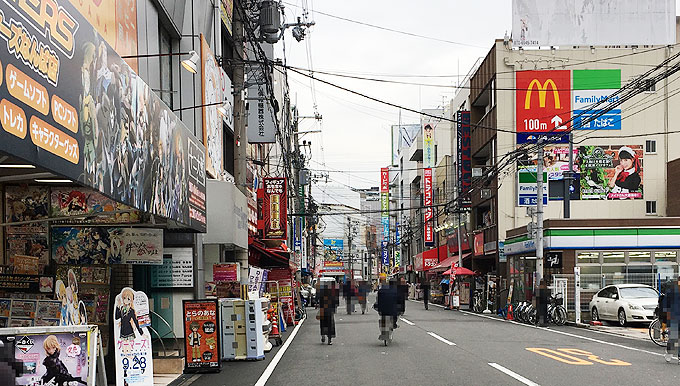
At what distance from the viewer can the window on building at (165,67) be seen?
19006mm

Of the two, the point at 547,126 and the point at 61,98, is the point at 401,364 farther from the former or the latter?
the point at 547,126

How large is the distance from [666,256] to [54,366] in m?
32.5

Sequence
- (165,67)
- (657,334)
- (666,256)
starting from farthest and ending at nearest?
(666,256) < (657,334) < (165,67)

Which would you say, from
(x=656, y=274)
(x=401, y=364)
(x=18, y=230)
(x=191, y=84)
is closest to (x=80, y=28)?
(x=18, y=230)

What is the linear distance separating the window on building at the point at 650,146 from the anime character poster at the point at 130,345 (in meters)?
38.5

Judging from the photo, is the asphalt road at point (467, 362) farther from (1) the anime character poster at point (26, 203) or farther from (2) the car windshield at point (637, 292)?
(1) the anime character poster at point (26, 203)

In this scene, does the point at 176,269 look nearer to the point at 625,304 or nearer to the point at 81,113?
the point at 81,113

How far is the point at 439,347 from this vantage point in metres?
19.2

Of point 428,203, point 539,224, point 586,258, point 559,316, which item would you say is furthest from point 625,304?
point 428,203

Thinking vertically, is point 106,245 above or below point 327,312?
above

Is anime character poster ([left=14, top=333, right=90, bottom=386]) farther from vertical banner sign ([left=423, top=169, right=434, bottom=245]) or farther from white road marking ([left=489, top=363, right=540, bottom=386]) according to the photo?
vertical banner sign ([left=423, top=169, right=434, bottom=245])

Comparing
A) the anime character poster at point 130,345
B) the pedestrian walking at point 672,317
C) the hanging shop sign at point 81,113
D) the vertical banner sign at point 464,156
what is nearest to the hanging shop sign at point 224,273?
the anime character poster at point 130,345

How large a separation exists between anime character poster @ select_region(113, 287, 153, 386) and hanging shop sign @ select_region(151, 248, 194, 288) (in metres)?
5.53

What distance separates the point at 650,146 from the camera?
44.7m
